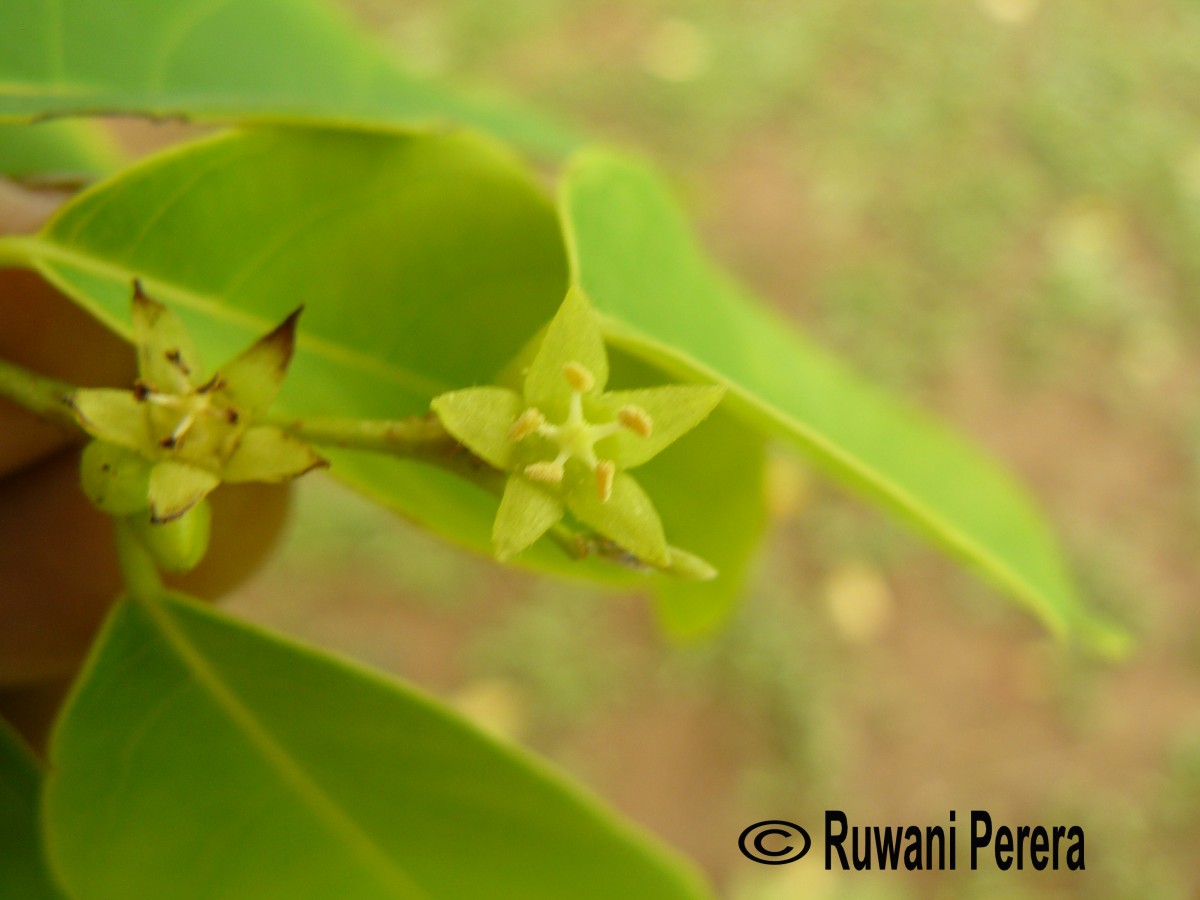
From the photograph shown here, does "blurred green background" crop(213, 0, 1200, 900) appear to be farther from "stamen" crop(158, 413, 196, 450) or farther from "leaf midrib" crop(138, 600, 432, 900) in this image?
"stamen" crop(158, 413, 196, 450)

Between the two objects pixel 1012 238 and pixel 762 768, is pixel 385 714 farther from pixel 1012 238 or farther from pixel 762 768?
pixel 1012 238

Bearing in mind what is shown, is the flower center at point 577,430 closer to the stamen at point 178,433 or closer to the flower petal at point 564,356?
the flower petal at point 564,356

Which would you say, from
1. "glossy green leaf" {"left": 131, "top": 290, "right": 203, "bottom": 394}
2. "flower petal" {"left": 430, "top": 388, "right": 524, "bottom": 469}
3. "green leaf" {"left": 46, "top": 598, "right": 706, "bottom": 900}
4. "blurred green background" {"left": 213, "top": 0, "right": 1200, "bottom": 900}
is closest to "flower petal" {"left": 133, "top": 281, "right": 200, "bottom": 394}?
"glossy green leaf" {"left": 131, "top": 290, "right": 203, "bottom": 394}

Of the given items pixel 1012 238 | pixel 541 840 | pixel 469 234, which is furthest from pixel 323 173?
pixel 1012 238

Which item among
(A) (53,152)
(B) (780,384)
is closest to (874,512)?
(B) (780,384)

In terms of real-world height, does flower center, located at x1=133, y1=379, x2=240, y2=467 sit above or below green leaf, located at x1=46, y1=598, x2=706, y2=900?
above

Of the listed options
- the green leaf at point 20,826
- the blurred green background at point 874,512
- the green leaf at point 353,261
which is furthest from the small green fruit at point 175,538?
the blurred green background at point 874,512
